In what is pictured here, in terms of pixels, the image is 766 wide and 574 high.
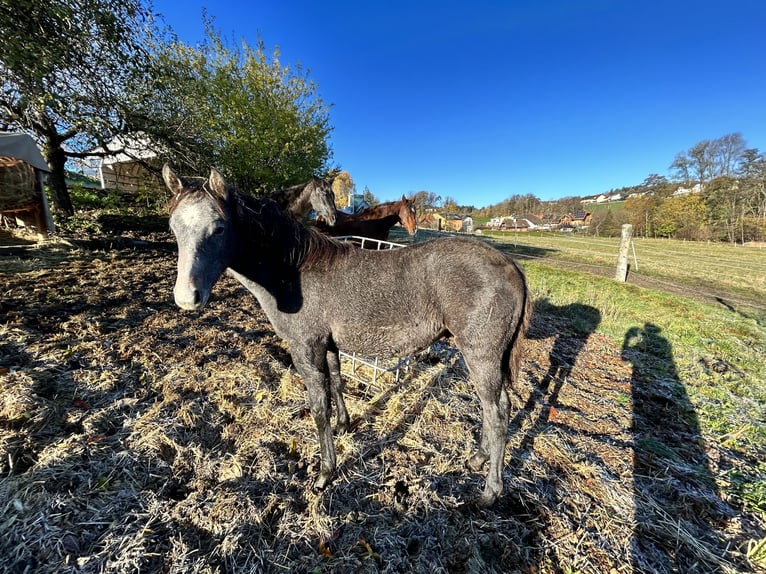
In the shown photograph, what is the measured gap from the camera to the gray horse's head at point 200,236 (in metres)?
1.60

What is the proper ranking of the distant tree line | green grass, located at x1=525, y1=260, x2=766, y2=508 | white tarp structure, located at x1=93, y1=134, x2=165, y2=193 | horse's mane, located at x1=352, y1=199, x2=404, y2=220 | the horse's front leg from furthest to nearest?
the distant tree line < white tarp structure, located at x1=93, y1=134, x2=165, y2=193 < horse's mane, located at x1=352, y1=199, x2=404, y2=220 < green grass, located at x1=525, y1=260, x2=766, y2=508 < the horse's front leg

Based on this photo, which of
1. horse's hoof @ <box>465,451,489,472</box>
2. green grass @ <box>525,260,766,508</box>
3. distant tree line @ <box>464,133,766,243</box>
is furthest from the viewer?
distant tree line @ <box>464,133,766,243</box>

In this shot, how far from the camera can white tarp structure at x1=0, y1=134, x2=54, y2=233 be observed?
6398mm

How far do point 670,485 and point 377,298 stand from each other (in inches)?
120

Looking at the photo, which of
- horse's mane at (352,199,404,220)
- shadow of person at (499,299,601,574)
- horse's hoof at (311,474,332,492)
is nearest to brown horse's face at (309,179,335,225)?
horse's mane at (352,199,404,220)

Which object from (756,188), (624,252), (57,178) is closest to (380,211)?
(624,252)

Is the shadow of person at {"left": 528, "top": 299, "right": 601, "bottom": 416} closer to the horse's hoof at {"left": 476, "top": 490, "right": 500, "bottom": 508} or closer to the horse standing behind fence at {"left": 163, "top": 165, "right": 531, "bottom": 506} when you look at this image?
the horse's hoof at {"left": 476, "top": 490, "right": 500, "bottom": 508}

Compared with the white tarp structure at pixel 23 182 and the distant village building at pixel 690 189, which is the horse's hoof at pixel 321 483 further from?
the distant village building at pixel 690 189

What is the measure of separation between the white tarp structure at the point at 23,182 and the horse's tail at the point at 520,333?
10.6 m

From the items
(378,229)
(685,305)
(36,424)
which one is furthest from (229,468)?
(685,305)

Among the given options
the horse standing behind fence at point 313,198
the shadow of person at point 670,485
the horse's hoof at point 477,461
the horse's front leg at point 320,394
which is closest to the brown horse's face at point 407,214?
the horse standing behind fence at point 313,198

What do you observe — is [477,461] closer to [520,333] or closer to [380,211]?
[520,333]

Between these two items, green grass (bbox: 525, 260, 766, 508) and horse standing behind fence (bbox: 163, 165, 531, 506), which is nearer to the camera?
horse standing behind fence (bbox: 163, 165, 531, 506)

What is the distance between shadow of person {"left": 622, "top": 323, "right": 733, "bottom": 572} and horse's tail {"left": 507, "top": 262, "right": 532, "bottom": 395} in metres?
1.39
